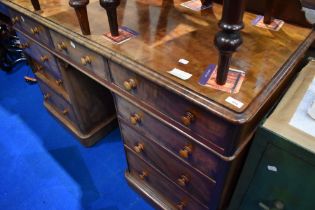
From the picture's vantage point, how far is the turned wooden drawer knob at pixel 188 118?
76 cm

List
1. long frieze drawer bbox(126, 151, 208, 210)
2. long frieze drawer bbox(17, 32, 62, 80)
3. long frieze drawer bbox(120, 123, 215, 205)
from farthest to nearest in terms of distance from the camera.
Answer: long frieze drawer bbox(17, 32, 62, 80) → long frieze drawer bbox(126, 151, 208, 210) → long frieze drawer bbox(120, 123, 215, 205)

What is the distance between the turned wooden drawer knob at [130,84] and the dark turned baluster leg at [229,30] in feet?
1.07

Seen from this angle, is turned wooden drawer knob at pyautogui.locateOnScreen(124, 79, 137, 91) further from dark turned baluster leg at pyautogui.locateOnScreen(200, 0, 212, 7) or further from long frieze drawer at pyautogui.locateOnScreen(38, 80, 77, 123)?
long frieze drawer at pyautogui.locateOnScreen(38, 80, 77, 123)

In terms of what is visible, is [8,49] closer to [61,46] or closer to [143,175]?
[61,46]

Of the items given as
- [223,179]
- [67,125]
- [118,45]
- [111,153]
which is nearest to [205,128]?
[223,179]

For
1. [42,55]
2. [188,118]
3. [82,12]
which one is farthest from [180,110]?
[42,55]

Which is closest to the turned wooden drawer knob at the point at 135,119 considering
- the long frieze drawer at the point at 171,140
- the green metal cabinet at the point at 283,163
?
the long frieze drawer at the point at 171,140

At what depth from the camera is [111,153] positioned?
67.2 inches

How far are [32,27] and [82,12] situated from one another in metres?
0.56

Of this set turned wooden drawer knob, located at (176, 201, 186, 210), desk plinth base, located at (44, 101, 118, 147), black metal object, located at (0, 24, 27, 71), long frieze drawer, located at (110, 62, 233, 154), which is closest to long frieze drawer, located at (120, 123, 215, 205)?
turned wooden drawer knob, located at (176, 201, 186, 210)

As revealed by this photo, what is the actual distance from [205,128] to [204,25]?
0.48 metres

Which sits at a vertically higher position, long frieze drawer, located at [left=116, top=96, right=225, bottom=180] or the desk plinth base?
long frieze drawer, located at [left=116, top=96, right=225, bottom=180]

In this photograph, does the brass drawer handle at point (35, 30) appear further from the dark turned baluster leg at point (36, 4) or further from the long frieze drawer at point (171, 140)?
the long frieze drawer at point (171, 140)

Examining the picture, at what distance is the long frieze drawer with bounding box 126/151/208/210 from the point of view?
1100 mm
